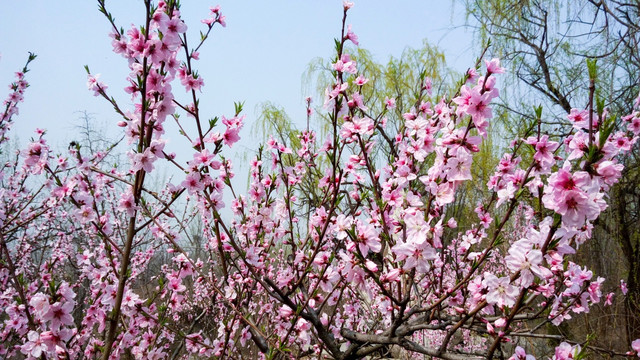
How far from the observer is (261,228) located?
2.87 m

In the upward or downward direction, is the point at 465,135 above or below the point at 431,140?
below

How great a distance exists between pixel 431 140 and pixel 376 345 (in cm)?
109

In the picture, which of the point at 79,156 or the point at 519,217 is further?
A: the point at 519,217

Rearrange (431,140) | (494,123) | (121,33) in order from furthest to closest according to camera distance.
Result: (494,123), (431,140), (121,33)

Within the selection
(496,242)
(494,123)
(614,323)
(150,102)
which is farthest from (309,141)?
(494,123)

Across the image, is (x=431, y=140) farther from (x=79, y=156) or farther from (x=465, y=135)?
(x=79, y=156)

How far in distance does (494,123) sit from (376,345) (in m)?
7.45

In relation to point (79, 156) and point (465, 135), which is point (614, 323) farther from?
point (79, 156)

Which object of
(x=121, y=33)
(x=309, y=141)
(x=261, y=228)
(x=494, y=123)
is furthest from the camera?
(x=494, y=123)

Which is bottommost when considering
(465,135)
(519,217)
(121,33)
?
(465,135)

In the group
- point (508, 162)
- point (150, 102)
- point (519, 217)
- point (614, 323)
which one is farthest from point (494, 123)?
point (150, 102)

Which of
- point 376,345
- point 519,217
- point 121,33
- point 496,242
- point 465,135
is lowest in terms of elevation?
point 376,345

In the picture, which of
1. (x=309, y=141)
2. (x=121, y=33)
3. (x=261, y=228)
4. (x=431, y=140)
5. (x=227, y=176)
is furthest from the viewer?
(x=309, y=141)

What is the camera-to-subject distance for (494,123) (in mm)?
8352
